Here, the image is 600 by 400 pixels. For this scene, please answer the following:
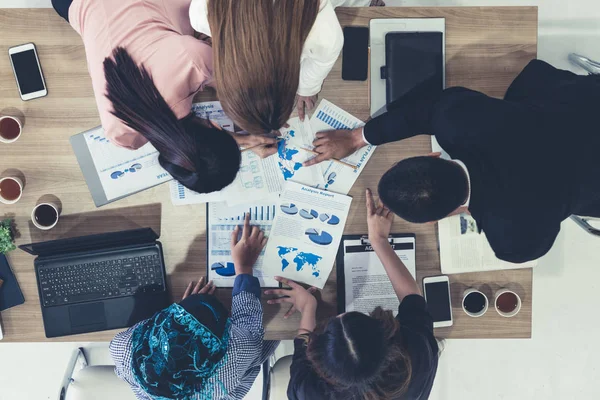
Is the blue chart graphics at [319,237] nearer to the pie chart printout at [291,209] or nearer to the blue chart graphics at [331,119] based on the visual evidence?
the pie chart printout at [291,209]

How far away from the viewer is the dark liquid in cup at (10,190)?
135 cm

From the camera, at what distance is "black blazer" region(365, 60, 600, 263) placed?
3.48ft

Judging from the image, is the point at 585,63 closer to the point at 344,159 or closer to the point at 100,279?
the point at 344,159

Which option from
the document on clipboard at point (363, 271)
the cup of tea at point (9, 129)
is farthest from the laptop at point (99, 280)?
the document on clipboard at point (363, 271)

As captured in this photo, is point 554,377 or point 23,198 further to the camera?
point 554,377

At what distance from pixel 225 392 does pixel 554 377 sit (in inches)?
64.0

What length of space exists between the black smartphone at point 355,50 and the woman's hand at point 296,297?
70cm

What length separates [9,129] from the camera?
1350 millimetres

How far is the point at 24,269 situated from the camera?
1379 mm

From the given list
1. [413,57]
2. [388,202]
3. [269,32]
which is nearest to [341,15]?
[413,57]

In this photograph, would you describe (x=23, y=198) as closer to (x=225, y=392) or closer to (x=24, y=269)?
(x=24, y=269)

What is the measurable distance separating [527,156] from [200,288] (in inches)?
40.4

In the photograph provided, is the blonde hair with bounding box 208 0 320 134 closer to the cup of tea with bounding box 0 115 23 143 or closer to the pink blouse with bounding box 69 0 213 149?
the pink blouse with bounding box 69 0 213 149

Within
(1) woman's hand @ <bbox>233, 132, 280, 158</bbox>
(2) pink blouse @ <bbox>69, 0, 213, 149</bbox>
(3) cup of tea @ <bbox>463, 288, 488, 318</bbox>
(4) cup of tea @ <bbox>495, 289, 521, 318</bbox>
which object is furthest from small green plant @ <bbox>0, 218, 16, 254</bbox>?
(4) cup of tea @ <bbox>495, 289, 521, 318</bbox>
